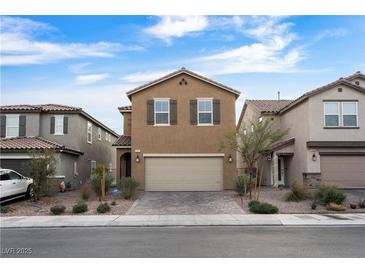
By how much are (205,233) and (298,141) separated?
15.1 m

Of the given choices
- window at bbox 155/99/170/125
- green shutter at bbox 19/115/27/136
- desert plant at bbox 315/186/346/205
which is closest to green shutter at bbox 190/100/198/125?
window at bbox 155/99/170/125

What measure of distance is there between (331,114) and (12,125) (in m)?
21.1

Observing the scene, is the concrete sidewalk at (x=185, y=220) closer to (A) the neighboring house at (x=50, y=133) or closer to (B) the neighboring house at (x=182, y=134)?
(B) the neighboring house at (x=182, y=134)

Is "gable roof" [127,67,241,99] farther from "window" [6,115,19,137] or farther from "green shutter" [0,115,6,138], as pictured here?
"green shutter" [0,115,6,138]

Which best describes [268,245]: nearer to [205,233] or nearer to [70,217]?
[205,233]

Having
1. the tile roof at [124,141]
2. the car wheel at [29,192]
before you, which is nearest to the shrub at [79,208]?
the car wheel at [29,192]

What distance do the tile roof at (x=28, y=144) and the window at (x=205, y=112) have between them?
29.3ft

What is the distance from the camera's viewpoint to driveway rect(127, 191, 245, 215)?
1722 centimetres

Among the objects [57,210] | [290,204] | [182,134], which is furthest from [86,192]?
[290,204]

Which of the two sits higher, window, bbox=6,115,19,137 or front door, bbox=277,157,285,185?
window, bbox=6,115,19,137

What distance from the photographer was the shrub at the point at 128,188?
20.4m

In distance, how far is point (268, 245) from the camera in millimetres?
9883

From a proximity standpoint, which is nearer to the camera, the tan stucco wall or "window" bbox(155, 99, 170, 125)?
the tan stucco wall

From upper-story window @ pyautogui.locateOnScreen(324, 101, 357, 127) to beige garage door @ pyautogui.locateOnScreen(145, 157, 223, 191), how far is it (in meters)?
7.08
